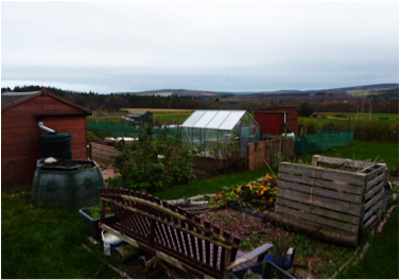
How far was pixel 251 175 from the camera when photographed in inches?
386

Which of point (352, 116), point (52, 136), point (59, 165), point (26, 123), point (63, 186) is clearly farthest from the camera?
point (352, 116)

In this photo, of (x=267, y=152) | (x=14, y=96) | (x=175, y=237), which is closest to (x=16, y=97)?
(x=14, y=96)

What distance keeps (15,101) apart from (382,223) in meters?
8.73

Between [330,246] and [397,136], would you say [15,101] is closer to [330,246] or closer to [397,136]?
[330,246]

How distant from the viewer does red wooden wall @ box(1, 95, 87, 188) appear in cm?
695

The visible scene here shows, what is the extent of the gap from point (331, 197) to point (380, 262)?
3.78 feet

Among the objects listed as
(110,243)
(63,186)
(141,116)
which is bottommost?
(110,243)

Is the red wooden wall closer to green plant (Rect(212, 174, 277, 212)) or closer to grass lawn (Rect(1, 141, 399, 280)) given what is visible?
grass lawn (Rect(1, 141, 399, 280))

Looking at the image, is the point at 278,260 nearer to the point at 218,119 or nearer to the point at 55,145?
the point at 55,145

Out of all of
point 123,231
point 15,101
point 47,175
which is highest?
point 15,101

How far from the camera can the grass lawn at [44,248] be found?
329 cm

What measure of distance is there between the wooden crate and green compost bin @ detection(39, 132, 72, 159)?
5.94m

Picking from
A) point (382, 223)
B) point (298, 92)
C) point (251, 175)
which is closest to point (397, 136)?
point (298, 92)

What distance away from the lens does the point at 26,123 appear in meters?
7.45
